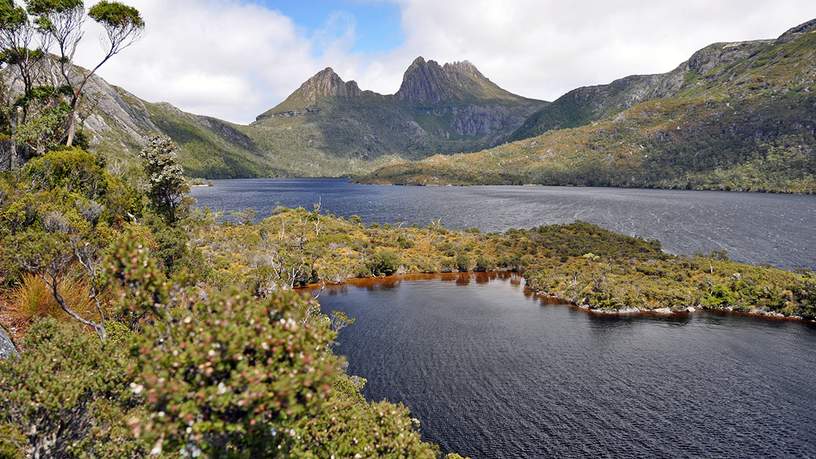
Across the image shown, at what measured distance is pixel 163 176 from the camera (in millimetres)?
42594

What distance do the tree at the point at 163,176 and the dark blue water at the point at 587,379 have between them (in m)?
28.4

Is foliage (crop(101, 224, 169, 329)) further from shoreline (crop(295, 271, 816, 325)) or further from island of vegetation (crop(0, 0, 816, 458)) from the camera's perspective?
shoreline (crop(295, 271, 816, 325))

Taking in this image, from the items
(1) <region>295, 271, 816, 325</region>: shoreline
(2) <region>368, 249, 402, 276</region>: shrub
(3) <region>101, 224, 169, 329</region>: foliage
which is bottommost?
(1) <region>295, 271, 816, 325</region>: shoreline

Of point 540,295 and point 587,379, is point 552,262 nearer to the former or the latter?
point 540,295

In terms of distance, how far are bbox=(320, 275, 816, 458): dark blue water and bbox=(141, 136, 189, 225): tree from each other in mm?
28418

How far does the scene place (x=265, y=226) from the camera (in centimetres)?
12900

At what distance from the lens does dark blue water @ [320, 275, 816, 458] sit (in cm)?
3734

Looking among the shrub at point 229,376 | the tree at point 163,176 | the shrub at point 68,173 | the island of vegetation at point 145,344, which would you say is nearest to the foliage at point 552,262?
the tree at point 163,176

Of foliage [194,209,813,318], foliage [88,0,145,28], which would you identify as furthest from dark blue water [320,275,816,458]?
foliage [88,0,145,28]

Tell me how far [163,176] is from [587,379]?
2086 inches

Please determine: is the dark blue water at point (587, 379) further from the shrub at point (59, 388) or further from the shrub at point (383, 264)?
the shrub at point (59, 388)

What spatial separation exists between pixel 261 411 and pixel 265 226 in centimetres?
12766

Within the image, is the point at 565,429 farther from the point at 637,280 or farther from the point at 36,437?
the point at 637,280

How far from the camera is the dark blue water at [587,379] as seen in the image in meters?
37.3
